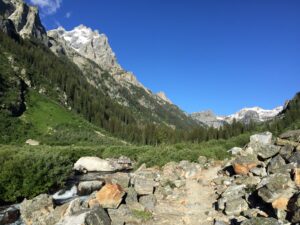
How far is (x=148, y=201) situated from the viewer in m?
25.1

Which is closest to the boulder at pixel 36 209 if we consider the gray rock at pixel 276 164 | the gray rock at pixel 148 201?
the gray rock at pixel 148 201

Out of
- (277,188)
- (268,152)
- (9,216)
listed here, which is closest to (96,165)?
(9,216)

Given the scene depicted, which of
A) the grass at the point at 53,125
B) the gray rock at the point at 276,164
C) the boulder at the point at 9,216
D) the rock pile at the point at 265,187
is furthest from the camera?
the grass at the point at 53,125

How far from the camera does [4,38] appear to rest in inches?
6127

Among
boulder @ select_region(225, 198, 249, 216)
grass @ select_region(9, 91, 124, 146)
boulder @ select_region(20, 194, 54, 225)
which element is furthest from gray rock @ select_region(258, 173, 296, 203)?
grass @ select_region(9, 91, 124, 146)

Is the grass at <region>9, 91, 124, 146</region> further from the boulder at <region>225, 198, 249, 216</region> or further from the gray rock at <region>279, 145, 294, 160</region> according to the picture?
the boulder at <region>225, 198, 249, 216</region>

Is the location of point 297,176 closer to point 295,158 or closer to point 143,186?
point 295,158

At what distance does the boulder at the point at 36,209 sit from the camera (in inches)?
941

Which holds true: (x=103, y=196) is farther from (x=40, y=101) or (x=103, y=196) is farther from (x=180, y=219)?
(x=40, y=101)

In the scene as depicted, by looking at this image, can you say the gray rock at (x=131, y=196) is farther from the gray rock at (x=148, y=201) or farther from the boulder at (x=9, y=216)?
the boulder at (x=9, y=216)

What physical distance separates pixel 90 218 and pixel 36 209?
7852mm

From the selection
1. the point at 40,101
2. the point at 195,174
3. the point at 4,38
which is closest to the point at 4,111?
the point at 40,101

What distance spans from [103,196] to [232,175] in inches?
556

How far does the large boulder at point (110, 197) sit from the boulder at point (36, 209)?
4169mm
